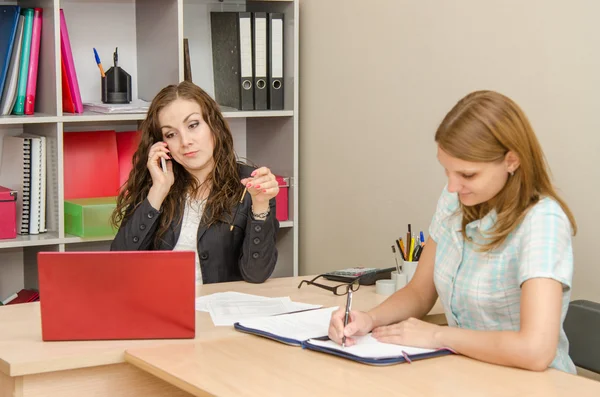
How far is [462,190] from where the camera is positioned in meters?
1.67

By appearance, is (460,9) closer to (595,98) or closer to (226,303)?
(595,98)

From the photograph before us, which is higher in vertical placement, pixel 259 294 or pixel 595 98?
pixel 595 98

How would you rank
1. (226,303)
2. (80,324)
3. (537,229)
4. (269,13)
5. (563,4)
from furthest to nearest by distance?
(269,13), (563,4), (226,303), (80,324), (537,229)

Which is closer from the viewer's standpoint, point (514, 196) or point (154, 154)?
point (514, 196)

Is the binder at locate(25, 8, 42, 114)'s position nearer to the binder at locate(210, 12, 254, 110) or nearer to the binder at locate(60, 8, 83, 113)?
the binder at locate(60, 8, 83, 113)

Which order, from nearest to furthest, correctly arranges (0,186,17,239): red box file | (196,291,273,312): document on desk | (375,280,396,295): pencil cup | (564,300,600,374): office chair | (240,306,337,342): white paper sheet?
(240,306,337,342): white paper sheet < (564,300,600,374): office chair < (196,291,273,312): document on desk < (375,280,396,295): pencil cup < (0,186,17,239): red box file

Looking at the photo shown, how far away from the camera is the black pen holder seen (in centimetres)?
322

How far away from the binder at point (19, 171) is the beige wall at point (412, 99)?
111 cm

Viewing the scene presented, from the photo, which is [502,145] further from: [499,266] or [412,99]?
[412,99]

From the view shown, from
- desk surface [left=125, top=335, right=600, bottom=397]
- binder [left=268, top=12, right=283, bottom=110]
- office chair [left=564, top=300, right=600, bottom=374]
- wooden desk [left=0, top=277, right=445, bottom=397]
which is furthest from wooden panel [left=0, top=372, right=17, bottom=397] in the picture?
binder [left=268, top=12, right=283, bottom=110]

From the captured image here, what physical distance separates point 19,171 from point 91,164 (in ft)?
0.95

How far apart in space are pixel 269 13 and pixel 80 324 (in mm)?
1876

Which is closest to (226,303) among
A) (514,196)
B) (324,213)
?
(514,196)

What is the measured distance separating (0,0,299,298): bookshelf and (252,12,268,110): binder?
6 cm
